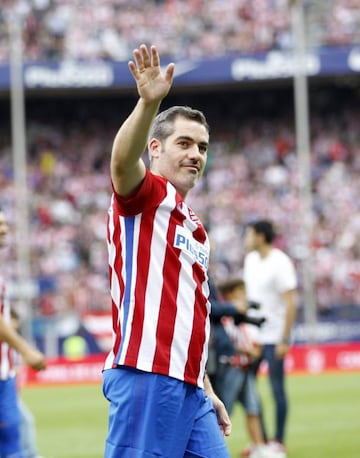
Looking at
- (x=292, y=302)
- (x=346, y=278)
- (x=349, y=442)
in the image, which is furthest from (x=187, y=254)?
(x=346, y=278)

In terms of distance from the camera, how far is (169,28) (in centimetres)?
3441

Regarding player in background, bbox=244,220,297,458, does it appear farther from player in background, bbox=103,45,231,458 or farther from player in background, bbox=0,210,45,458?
player in background, bbox=103,45,231,458

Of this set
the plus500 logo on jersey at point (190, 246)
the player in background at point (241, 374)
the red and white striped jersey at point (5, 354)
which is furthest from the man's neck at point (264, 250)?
the plus500 logo on jersey at point (190, 246)

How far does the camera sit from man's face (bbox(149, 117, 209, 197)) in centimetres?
521

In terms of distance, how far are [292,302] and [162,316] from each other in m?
6.28

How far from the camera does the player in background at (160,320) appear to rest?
5.07 meters

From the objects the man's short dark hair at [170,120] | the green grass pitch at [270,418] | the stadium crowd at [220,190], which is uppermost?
the stadium crowd at [220,190]

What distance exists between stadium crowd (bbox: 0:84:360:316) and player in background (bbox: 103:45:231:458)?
23402mm

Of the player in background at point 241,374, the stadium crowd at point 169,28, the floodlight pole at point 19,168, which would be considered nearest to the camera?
the player in background at point 241,374

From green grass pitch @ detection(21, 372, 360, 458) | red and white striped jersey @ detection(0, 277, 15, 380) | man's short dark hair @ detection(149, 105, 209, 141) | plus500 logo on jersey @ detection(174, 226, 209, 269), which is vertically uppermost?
man's short dark hair @ detection(149, 105, 209, 141)

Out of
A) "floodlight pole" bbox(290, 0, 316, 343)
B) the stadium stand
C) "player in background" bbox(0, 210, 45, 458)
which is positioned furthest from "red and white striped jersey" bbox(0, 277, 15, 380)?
the stadium stand

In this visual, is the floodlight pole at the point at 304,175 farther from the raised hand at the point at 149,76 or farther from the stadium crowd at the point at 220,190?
the raised hand at the point at 149,76

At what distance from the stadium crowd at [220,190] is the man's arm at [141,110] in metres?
23.9

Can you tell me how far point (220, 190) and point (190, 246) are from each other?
93.1 feet
